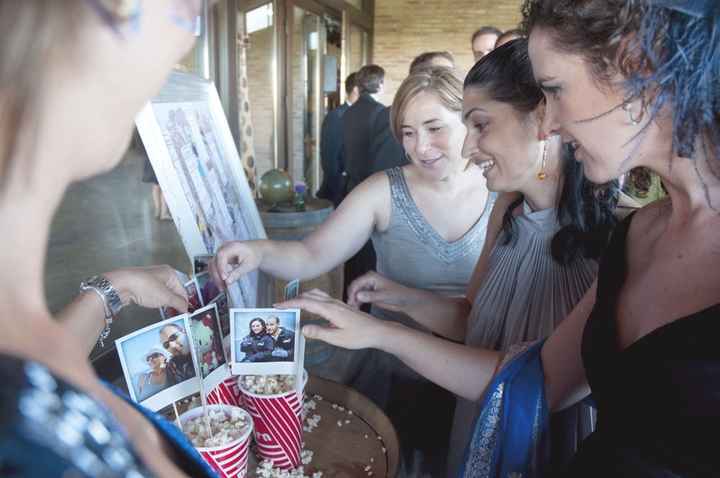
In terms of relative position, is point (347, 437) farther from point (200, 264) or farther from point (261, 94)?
point (261, 94)

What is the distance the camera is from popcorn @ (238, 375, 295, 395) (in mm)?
1007

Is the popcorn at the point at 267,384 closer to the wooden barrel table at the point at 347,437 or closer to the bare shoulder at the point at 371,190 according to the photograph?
the wooden barrel table at the point at 347,437

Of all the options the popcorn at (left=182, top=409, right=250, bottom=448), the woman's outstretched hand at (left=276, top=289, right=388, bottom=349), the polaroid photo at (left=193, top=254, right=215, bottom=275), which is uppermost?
the polaroid photo at (left=193, top=254, right=215, bottom=275)

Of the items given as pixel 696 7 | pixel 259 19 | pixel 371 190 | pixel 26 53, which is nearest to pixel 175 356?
pixel 26 53

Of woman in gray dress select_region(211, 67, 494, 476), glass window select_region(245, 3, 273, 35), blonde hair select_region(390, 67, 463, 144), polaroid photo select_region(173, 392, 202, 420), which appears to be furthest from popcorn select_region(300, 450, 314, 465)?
glass window select_region(245, 3, 273, 35)

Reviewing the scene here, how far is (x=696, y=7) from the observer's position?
676 millimetres

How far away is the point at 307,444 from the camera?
108 centimetres

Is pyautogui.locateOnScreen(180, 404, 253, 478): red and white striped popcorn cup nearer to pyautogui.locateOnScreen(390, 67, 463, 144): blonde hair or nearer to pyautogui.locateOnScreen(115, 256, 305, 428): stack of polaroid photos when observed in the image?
pyautogui.locateOnScreen(115, 256, 305, 428): stack of polaroid photos

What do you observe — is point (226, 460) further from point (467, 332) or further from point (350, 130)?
point (350, 130)

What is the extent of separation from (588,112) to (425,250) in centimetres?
93

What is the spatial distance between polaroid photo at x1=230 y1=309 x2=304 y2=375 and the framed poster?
0.28 meters

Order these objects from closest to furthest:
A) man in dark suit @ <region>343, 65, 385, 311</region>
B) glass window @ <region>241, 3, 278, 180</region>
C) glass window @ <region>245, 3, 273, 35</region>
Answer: man in dark suit @ <region>343, 65, 385, 311</region> → glass window @ <region>245, 3, 273, 35</region> → glass window @ <region>241, 3, 278, 180</region>

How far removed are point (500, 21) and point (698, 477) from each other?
28.7 feet

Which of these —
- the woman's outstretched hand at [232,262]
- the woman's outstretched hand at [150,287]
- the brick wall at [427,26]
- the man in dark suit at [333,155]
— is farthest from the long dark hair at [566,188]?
the brick wall at [427,26]
